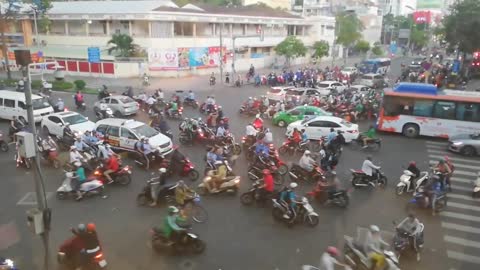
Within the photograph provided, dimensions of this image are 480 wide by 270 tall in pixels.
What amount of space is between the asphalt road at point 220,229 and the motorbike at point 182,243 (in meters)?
0.19

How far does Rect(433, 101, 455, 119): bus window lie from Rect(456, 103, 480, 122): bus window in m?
0.26

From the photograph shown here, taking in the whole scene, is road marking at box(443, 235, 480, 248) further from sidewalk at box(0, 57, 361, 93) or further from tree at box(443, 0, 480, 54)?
tree at box(443, 0, 480, 54)

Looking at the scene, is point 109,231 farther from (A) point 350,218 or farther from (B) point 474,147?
(B) point 474,147

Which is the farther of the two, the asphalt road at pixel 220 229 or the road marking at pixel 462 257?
the road marking at pixel 462 257

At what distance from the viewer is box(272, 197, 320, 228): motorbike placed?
11211mm

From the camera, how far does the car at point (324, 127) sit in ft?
63.5

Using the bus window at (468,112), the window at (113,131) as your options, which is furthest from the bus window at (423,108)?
the window at (113,131)

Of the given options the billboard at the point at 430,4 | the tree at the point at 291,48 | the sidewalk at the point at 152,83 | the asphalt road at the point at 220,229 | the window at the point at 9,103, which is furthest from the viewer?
the billboard at the point at 430,4

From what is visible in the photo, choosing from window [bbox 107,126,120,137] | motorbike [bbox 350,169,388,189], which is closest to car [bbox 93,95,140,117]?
window [bbox 107,126,120,137]

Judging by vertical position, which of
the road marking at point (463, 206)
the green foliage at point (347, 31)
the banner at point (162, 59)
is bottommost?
the road marking at point (463, 206)

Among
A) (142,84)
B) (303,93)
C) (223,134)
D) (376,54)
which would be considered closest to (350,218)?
(223,134)

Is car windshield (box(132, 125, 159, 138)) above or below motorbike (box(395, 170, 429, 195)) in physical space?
above

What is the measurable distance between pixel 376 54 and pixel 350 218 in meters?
71.1

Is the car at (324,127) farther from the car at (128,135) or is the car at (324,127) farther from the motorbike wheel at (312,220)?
the motorbike wheel at (312,220)
